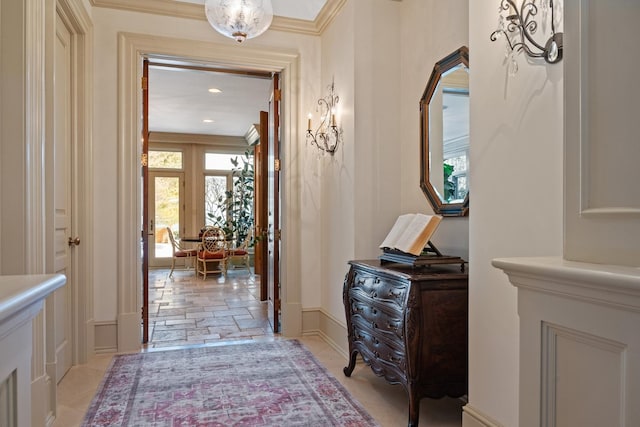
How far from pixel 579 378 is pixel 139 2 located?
13.5ft

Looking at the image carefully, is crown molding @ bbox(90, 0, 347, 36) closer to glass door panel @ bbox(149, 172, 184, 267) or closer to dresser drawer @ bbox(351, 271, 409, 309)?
dresser drawer @ bbox(351, 271, 409, 309)

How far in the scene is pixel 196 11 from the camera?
12.7 ft

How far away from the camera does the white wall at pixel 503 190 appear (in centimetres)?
167

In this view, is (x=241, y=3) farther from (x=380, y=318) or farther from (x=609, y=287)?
(x=609, y=287)

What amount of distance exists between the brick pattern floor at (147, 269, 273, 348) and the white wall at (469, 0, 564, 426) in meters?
2.47

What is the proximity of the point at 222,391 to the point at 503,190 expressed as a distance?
213 cm

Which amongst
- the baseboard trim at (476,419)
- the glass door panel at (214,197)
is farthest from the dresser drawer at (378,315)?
the glass door panel at (214,197)

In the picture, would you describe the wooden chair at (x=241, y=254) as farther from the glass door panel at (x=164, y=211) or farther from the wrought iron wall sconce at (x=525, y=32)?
the wrought iron wall sconce at (x=525, y=32)

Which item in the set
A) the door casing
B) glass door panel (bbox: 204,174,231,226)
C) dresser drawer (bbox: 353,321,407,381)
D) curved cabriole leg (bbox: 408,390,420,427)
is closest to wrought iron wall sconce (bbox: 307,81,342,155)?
the door casing

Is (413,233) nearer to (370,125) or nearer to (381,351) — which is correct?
(381,351)

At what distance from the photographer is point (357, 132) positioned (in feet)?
11.0

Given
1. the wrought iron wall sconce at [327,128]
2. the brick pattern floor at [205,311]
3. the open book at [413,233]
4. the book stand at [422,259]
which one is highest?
the wrought iron wall sconce at [327,128]

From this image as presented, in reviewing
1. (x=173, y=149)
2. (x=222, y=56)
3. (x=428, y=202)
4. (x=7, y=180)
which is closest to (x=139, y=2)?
(x=222, y=56)

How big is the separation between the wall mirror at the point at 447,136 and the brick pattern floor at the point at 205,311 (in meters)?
2.18
